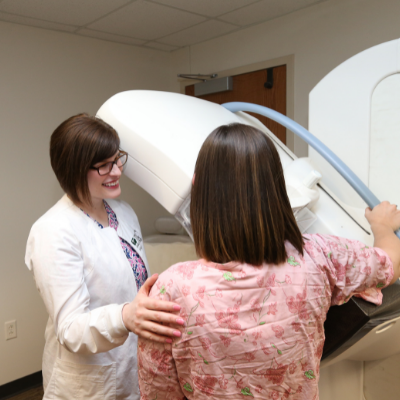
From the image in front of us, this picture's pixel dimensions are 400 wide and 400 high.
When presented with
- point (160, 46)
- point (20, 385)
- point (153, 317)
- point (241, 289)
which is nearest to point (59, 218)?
point (153, 317)

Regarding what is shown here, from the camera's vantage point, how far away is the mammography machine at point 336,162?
1.01m

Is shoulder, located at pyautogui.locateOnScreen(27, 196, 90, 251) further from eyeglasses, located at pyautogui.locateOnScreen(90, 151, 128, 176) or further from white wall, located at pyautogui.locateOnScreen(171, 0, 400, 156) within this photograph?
white wall, located at pyautogui.locateOnScreen(171, 0, 400, 156)

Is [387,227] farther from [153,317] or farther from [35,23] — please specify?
[35,23]

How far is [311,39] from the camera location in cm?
223

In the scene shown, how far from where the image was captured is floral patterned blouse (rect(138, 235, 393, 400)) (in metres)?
0.69

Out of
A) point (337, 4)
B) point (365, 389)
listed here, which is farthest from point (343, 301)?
point (337, 4)

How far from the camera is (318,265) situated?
76 centimetres

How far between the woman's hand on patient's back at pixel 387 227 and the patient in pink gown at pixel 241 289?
0.22m

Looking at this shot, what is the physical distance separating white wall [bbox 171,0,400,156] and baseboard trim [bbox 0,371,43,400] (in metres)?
2.23

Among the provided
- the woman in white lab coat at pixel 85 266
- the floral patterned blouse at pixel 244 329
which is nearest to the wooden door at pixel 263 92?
the woman in white lab coat at pixel 85 266

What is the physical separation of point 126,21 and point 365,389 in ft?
7.31

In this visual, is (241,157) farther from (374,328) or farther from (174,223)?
(174,223)

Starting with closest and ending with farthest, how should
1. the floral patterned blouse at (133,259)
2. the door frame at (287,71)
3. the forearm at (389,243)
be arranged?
the forearm at (389,243), the floral patterned blouse at (133,259), the door frame at (287,71)

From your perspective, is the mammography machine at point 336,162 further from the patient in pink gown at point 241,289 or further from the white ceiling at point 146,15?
the white ceiling at point 146,15
